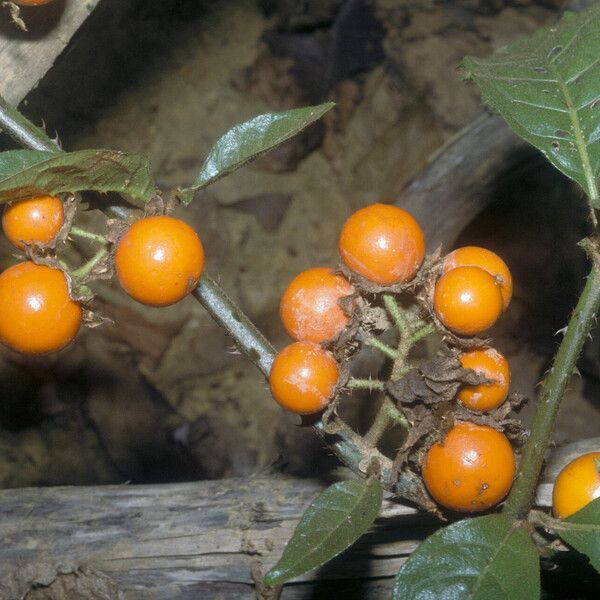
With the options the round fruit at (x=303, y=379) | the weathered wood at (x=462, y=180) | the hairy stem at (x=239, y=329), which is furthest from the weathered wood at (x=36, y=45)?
the weathered wood at (x=462, y=180)

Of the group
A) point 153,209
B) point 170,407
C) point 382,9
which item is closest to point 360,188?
point 382,9

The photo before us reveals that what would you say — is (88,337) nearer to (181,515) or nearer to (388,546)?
(181,515)

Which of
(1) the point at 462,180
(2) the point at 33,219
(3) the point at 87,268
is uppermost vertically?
(2) the point at 33,219

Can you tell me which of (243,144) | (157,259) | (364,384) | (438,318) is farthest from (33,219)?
(438,318)

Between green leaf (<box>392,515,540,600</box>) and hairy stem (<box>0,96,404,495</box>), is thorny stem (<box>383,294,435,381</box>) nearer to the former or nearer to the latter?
hairy stem (<box>0,96,404,495</box>)

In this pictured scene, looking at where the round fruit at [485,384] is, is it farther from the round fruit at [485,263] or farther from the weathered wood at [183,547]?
the weathered wood at [183,547]

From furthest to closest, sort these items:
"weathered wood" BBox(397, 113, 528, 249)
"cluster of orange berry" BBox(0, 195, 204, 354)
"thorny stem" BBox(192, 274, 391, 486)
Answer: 1. "weathered wood" BBox(397, 113, 528, 249)
2. "thorny stem" BBox(192, 274, 391, 486)
3. "cluster of orange berry" BBox(0, 195, 204, 354)

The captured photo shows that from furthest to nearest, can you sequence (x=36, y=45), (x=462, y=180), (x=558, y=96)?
(x=462, y=180) < (x=36, y=45) < (x=558, y=96)

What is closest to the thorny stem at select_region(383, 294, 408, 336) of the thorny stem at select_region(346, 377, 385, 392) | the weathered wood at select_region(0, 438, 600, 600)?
the thorny stem at select_region(346, 377, 385, 392)

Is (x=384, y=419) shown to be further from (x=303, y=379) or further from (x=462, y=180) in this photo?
(x=462, y=180)
